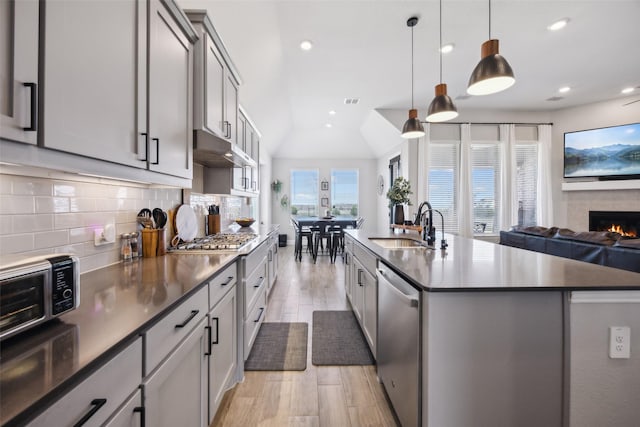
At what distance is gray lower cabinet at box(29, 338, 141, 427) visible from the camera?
52cm

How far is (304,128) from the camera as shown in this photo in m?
7.14

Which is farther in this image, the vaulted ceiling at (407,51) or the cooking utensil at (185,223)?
the vaulted ceiling at (407,51)

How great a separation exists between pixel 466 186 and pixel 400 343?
500 cm

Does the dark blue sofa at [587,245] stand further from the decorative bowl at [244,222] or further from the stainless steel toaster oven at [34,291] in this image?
the decorative bowl at [244,222]

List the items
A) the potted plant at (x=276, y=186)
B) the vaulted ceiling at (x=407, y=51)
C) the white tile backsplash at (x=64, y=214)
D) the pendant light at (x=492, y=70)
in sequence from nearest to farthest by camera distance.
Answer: the white tile backsplash at (x=64, y=214) → the pendant light at (x=492, y=70) → the vaulted ceiling at (x=407, y=51) → the potted plant at (x=276, y=186)

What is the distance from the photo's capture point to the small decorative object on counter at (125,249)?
5.07ft

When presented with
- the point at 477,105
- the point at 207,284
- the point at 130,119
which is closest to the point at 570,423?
the point at 207,284

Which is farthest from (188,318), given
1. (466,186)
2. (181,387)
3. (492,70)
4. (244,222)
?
(466,186)

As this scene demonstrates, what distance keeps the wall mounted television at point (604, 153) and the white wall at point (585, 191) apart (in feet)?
0.52

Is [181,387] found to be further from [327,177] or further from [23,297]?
[327,177]

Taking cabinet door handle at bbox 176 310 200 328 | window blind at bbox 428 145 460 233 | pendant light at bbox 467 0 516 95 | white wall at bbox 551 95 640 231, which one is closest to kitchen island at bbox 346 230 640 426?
cabinet door handle at bbox 176 310 200 328

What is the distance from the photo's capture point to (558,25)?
9.93ft

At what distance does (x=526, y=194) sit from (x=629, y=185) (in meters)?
1.47

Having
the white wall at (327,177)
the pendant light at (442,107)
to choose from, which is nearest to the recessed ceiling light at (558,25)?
the pendant light at (442,107)
